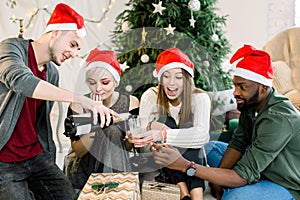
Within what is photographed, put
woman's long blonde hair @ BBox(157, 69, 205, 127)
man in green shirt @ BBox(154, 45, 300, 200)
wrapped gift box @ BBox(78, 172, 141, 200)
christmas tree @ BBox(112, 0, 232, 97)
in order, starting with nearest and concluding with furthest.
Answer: wrapped gift box @ BBox(78, 172, 141, 200)
man in green shirt @ BBox(154, 45, 300, 200)
woman's long blonde hair @ BBox(157, 69, 205, 127)
christmas tree @ BBox(112, 0, 232, 97)

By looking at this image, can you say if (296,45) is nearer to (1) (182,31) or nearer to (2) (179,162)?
(1) (182,31)

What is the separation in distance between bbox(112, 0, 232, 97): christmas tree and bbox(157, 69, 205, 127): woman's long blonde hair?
65cm

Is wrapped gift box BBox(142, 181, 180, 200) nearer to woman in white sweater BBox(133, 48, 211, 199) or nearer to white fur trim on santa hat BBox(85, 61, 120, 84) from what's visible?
woman in white sweater BBox(133, 48, 211, 199)

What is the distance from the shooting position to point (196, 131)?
2.55 m

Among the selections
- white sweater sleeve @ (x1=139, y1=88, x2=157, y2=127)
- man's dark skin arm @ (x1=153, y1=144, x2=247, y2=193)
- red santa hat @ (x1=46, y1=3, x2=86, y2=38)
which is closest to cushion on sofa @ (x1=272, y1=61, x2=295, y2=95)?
white sweater sleeve @ (x1=139, y1=88, x2=157, y2=127)

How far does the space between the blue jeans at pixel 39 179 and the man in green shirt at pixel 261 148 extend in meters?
0.51

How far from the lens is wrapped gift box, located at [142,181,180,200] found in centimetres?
210

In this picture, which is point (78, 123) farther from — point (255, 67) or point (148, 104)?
point (255, 67)

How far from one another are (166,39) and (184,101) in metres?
0.80

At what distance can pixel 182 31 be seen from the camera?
3.34 m

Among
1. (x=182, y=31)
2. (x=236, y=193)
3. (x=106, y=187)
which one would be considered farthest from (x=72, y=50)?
(x=182, y=31)

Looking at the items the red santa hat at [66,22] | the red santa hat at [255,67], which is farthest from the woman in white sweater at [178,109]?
the red santa hat at [66,22]

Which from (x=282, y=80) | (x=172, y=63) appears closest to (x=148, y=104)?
(x=172, y=63)

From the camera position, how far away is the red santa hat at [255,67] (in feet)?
6.98
